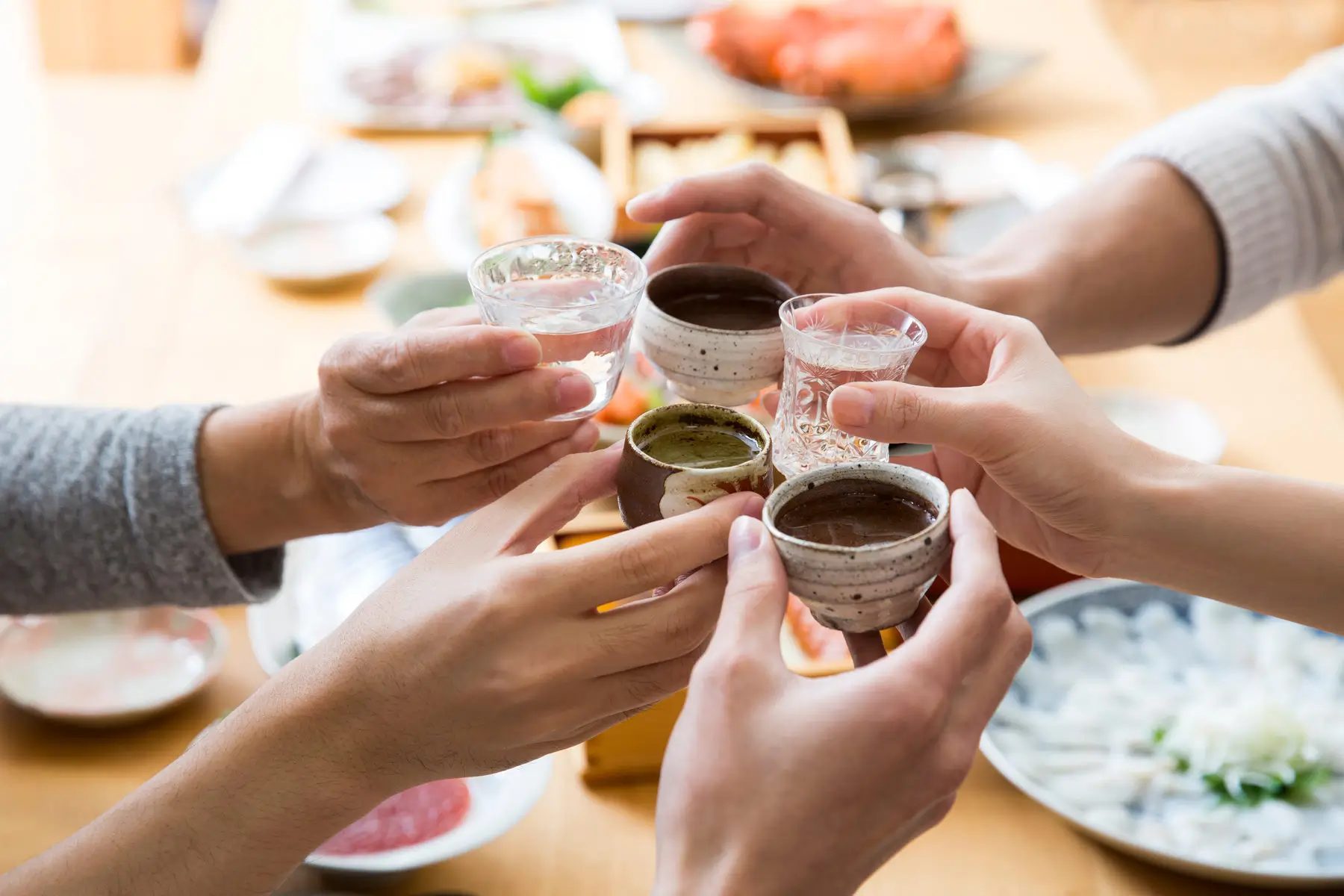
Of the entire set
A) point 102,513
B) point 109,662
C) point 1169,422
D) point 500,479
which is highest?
point 500,479

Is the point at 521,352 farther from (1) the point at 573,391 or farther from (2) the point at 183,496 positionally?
(2) the point at 183,496

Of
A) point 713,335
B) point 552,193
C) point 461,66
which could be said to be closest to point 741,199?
point 713,335

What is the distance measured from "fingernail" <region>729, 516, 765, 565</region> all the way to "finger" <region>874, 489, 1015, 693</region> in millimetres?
147

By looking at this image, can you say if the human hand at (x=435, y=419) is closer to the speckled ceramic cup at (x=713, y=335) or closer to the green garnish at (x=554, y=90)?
the speckled ceramic cup at (x=713, y=335)

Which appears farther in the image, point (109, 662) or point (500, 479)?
point (109, 662)

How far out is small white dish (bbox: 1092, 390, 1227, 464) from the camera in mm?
1989

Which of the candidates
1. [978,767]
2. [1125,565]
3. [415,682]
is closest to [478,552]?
[415,682]

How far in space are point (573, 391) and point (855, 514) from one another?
311 mm

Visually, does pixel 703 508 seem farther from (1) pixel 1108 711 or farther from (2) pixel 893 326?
(1) pixel 1108 711

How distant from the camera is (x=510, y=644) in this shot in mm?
1010

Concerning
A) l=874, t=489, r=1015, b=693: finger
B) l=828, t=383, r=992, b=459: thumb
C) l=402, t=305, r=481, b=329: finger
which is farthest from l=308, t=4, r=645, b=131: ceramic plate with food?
l=874, t=489, r=1015, b=693: finger

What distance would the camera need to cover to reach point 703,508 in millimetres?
1070

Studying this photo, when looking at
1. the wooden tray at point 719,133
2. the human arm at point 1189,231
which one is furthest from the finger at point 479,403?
the wooden tray at point 719,133

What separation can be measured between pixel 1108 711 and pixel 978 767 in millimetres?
176
